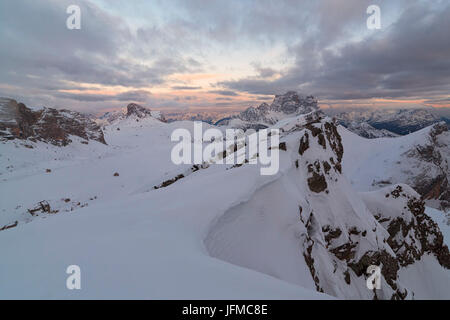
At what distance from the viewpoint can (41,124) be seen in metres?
53.4

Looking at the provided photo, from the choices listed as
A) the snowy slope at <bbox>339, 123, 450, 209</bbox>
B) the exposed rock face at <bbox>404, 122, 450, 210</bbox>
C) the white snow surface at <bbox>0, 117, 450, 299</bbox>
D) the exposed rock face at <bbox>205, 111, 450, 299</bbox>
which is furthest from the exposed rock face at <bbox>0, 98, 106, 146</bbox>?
the exposed rock face at <bbox>404, 122, 450, 210</bbox>

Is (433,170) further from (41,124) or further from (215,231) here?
(41,124)

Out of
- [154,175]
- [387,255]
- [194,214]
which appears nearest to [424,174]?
[387,255]

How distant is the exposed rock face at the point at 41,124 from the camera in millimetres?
45312

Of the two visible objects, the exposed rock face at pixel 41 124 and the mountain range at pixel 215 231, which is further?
the exposed rock face at pixel 41 124

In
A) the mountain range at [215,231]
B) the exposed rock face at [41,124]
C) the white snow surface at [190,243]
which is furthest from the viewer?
the exposed rock face at [41,124]

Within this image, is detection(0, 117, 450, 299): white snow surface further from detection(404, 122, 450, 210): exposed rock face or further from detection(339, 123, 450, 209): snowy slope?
detection(404, 122, 450, 210): exposed rock face

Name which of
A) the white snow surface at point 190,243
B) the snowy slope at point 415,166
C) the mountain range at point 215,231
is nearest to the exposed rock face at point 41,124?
the mountain range at point 215,231

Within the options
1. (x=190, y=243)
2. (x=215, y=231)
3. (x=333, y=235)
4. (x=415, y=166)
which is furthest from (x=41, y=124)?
(x=415, y=166)

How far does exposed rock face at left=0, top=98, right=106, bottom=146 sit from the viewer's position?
4531 cm

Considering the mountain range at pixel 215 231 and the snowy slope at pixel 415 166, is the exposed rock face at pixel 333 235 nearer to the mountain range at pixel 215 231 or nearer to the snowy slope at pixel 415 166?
the mountain range at pixel 215 231

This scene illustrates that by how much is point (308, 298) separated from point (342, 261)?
14919 millimetres

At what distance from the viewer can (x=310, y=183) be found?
15578 mm

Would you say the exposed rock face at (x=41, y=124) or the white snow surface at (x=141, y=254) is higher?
the exposed rock face at (x=41, y=124)
